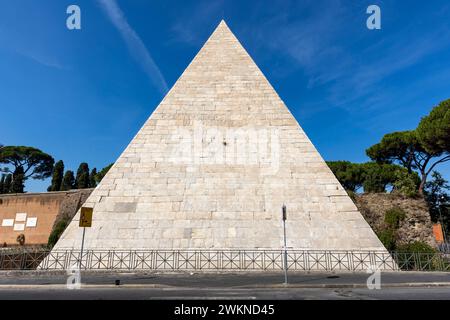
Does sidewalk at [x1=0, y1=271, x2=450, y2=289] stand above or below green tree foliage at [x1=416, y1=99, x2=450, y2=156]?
below

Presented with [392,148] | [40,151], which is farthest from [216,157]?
[40,151]

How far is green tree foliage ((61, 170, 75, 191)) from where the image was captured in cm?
4041

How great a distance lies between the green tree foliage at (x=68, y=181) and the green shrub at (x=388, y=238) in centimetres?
3775

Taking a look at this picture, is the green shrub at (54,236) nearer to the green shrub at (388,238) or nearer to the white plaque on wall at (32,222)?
the white plaque on wall at (32,222)

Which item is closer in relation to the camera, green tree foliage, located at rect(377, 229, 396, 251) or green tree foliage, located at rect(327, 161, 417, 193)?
green tree foliage, located at rect(377, 229, 396, 251)

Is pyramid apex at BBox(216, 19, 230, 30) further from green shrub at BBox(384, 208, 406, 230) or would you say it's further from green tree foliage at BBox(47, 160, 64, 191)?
green tree foliage at BBox(47, 160, 64, 191)

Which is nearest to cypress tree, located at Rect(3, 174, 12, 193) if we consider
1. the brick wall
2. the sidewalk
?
the brick wall

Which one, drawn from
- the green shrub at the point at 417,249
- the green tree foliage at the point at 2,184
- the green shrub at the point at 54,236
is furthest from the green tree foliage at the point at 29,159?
the green shrub at the point at 417,249

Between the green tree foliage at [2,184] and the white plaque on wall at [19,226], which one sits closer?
the white plaque on wall at [19,226]

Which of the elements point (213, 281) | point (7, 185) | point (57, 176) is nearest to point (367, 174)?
point (213, 281)

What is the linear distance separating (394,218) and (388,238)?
7.30ft

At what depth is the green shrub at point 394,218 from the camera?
668 inches

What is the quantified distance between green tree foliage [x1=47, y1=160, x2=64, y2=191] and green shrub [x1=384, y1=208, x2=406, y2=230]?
39.6 meters

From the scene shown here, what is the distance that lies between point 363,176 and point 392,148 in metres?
4.72
